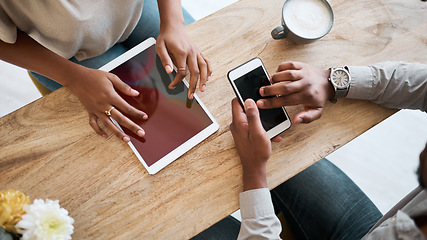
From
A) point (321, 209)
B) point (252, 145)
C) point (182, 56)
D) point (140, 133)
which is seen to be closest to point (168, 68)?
point (182, 56)

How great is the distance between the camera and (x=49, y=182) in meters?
0.73

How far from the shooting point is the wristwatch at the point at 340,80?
76cm

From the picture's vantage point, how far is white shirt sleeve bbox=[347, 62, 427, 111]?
762 mm

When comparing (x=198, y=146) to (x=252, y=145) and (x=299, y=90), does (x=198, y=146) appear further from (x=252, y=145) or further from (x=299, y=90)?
(x=299, y=90)

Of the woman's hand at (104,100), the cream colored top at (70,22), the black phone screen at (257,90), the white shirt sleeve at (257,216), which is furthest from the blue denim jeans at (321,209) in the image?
the cream colored top at (70,22)

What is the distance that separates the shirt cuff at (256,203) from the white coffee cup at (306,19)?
42 cm

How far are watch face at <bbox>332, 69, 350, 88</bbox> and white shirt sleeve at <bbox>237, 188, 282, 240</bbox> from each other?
342mm

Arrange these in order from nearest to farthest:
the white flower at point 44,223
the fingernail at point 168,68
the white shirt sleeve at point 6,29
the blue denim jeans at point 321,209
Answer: the white flower at point 44,223, the white shirt sleeve at point 6,29, the fingernail at point 168,68, the blue denim jeans at point 321,209

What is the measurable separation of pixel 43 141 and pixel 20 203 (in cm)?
25

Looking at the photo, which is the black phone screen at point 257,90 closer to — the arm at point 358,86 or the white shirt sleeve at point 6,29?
the arm at point 358,86

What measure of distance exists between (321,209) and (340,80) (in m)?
0.43

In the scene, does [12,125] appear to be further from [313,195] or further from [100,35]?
[313,195]

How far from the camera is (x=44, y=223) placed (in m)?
0.52

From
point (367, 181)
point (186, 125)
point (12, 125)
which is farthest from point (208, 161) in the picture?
point (367, 181)
